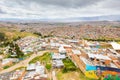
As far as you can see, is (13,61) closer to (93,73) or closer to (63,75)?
(63,75)

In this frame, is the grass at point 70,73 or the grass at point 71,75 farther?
the grass at point 70,73

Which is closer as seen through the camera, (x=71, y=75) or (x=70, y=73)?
(x=71, y=75)

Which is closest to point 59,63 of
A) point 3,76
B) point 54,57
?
point 54,57

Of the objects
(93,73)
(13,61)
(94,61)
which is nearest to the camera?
(93,73)

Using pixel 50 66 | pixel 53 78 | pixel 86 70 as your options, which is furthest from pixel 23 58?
pixel 86 70

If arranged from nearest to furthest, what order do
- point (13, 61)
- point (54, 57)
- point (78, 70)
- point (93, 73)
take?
1. point (93, 73)
2. point (78, 70)
3. point (54, 57)
4. point (13, 61)

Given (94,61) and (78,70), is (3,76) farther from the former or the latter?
(94,61)

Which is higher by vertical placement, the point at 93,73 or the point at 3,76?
the point at 93,73

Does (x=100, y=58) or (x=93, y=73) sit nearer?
(x=93, y=73)

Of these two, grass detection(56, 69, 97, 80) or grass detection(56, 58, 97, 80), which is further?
grass detection(56, 58, 97, 80)
